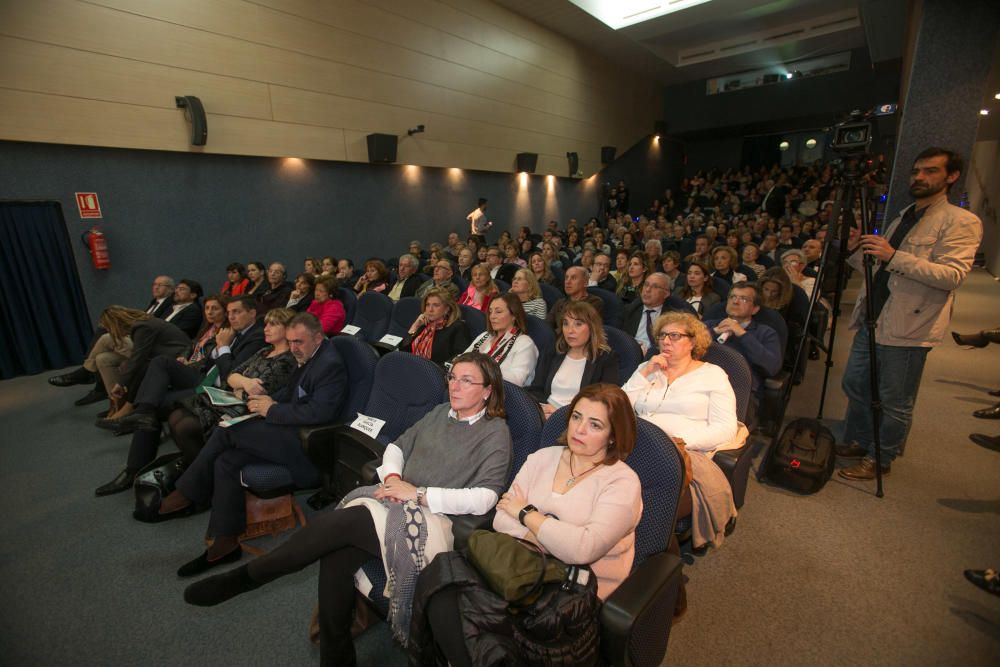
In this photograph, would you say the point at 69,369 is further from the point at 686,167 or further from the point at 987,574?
the point at 686,167

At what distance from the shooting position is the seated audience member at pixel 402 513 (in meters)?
1.49

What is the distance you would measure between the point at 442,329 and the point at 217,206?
5368 millimetres

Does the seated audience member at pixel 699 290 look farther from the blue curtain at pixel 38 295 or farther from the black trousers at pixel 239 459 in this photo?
the blue curtain at pixel 38 295

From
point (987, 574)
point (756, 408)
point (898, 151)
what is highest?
point (898, 151)

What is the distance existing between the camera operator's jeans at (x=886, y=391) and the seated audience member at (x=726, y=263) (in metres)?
1.90

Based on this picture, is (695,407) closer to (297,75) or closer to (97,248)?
(97,248)

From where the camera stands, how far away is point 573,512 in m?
1.43

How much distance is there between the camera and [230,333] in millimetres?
3219

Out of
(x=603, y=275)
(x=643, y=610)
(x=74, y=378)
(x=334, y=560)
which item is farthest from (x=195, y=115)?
(x=643, y=610)

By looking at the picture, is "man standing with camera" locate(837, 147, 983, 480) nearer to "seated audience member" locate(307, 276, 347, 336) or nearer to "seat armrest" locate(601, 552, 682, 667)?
"seat armrest" locate(601, 552, 682, 667)

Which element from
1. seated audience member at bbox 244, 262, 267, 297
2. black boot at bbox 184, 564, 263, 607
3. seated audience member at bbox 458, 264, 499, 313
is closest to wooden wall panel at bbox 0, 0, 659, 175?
seated audience member at bbox 244, 262, 267, 297

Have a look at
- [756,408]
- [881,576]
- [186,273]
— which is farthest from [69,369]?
[881,576]

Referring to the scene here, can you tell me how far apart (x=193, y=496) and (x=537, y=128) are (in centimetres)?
1132

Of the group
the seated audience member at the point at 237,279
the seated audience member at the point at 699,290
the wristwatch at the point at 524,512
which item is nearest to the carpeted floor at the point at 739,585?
the wristwatch at the point at 524,512
